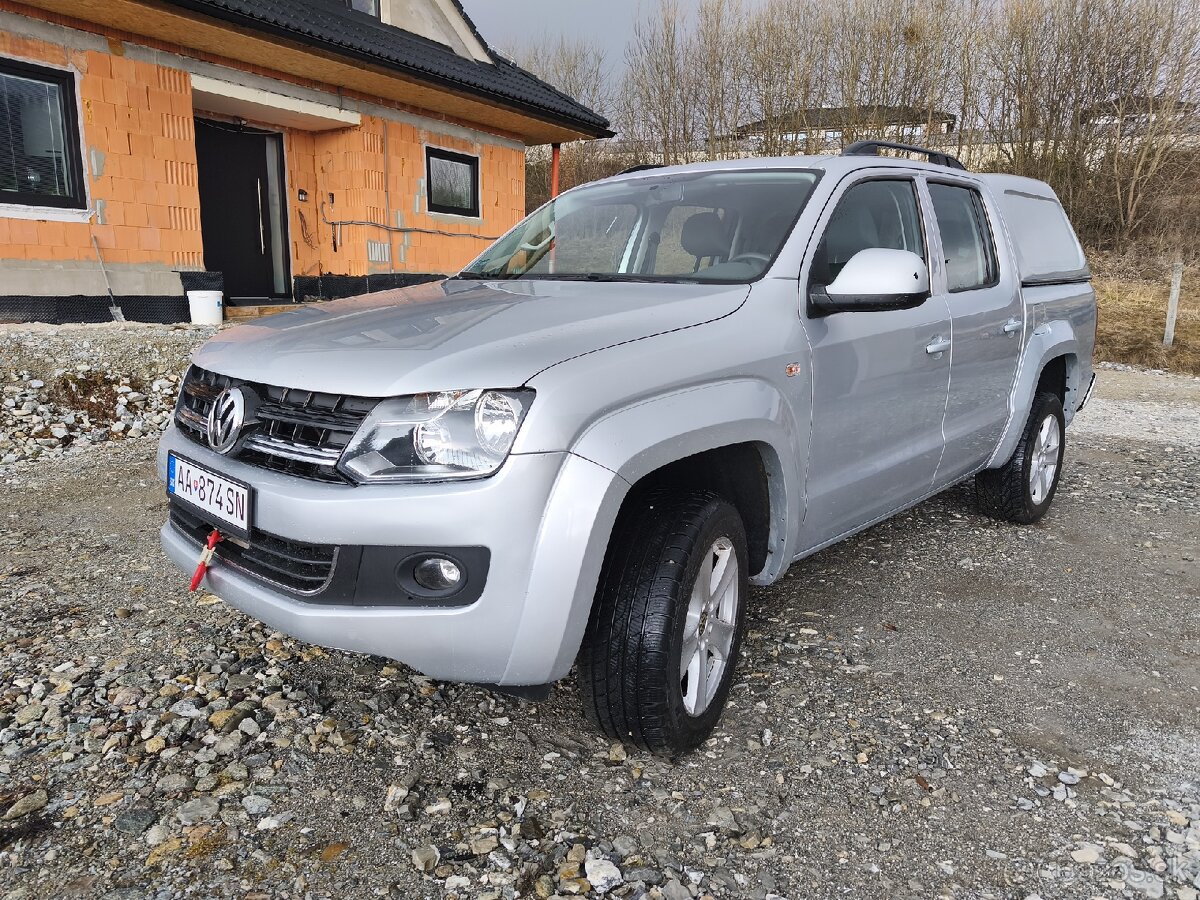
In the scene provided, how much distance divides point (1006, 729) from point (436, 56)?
11162 mm

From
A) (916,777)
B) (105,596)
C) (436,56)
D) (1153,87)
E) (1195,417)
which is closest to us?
(916,777)

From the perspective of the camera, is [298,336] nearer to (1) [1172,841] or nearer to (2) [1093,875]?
(2) [1093,875]

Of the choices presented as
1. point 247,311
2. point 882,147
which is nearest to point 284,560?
point 882,147

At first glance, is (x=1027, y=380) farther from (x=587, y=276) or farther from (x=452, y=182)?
(x=452, y=182)

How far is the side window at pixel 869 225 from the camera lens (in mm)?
2842

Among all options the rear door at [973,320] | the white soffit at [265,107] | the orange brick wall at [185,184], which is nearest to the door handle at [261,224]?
the orange brick wall at [185,184]

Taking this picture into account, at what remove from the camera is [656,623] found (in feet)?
6.88

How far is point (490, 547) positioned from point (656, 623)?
0.50 m

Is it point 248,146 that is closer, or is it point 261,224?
point 248,146

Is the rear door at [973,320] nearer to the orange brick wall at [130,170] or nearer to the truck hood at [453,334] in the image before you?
the truck hood at [453,334]

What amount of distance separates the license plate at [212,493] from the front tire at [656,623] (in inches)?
36.1

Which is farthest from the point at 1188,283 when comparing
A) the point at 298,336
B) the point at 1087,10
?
the point at 298,336

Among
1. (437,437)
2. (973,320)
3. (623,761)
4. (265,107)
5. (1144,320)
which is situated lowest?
(623,761)

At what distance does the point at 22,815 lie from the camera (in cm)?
205
